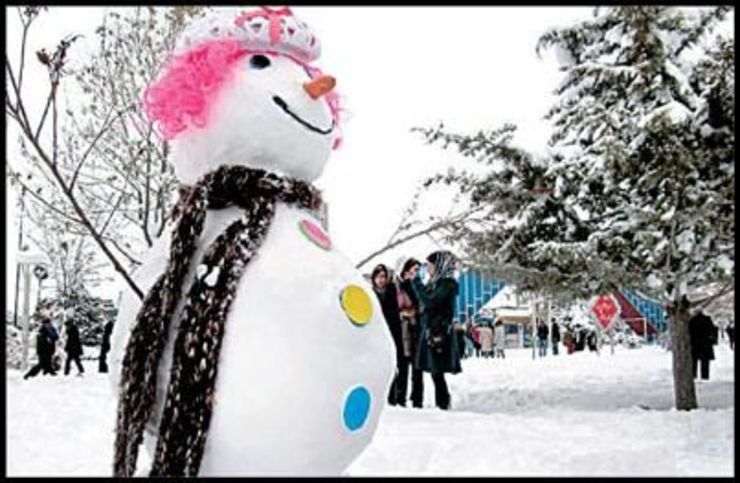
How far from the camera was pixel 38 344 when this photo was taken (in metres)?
14.2

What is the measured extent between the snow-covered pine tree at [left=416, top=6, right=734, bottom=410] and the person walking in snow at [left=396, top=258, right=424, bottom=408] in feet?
3.24

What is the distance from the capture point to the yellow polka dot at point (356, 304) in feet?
Answer: 8.93

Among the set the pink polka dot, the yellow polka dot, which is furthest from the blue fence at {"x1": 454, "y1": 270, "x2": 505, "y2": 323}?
the yellow polka dot

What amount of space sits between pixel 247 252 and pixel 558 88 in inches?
281

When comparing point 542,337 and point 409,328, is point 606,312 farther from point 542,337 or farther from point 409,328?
point 542,337

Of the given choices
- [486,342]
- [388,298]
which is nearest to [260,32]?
[388,298]

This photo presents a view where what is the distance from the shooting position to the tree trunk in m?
8.10

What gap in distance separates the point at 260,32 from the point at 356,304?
109 cm

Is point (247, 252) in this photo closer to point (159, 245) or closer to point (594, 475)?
point (159, 245)

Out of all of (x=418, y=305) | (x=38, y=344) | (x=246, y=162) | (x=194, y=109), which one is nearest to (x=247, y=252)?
(x=246, y=162)

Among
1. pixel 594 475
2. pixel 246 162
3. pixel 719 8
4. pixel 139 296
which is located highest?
pixel 719 8

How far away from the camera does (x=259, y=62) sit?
3.02 m

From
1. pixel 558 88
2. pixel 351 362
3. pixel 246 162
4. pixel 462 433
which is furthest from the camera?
pixel 558 88

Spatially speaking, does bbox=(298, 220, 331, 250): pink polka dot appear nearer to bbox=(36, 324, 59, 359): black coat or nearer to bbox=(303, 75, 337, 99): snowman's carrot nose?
bbox=(303, 75, 337, 99): snowman's carrot nose
